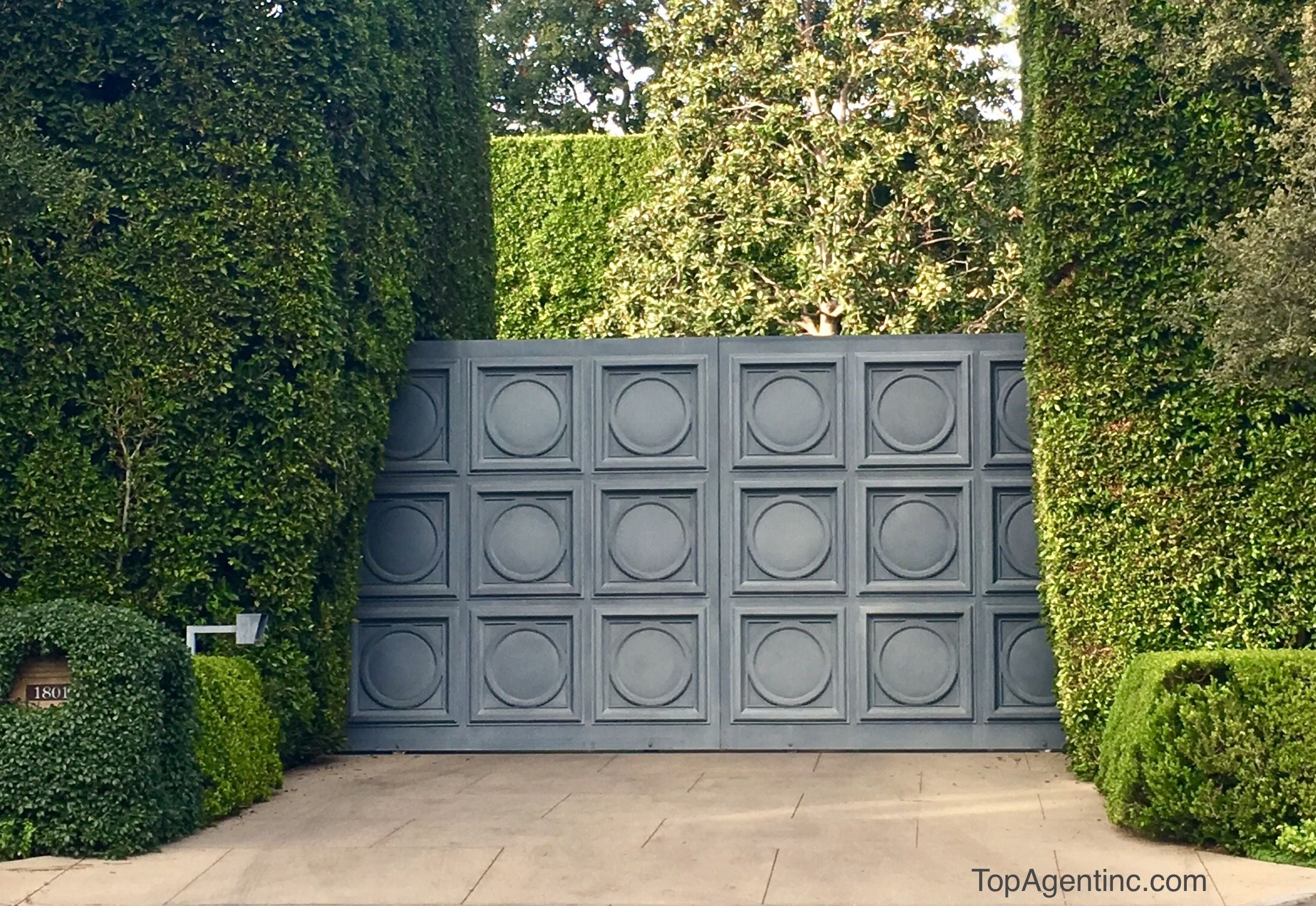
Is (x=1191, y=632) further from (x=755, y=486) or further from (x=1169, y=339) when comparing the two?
(x=755, y=486)

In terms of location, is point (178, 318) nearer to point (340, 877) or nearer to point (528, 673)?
point (528, 673)

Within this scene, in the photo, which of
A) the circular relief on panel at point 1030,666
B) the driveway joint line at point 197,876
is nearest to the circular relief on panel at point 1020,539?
the circular relief on panel at point 1030,666

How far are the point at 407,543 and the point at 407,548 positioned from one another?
1.0 inches

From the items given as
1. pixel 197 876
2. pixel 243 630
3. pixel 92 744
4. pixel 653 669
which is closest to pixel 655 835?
pixel 197 876

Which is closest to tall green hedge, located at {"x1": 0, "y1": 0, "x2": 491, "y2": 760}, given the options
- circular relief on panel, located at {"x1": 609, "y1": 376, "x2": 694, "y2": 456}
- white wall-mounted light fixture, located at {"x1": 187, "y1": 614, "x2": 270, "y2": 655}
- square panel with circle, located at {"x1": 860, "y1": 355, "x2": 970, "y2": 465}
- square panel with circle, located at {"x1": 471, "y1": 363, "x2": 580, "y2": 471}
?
white wall-mounted light fixture, located at {"x1": 187, "y1": 614, "x2": 270, "y2": 655}

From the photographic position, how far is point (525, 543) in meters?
10.5

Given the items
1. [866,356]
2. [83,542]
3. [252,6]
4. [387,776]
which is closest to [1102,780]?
[866,356]

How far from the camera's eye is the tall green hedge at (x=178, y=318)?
9.26 m

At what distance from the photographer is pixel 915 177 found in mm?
17859

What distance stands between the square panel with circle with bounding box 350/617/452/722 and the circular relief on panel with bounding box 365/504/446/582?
33 centimetres

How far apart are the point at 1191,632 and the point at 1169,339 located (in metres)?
1.56

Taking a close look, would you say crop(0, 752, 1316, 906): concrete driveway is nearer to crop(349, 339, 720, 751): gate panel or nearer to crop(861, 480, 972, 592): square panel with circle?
crop(349, 339, 720, 751): gate panel

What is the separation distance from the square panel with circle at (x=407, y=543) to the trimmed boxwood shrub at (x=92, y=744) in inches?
113

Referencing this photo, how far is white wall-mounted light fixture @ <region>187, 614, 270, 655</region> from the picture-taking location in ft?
29.3
